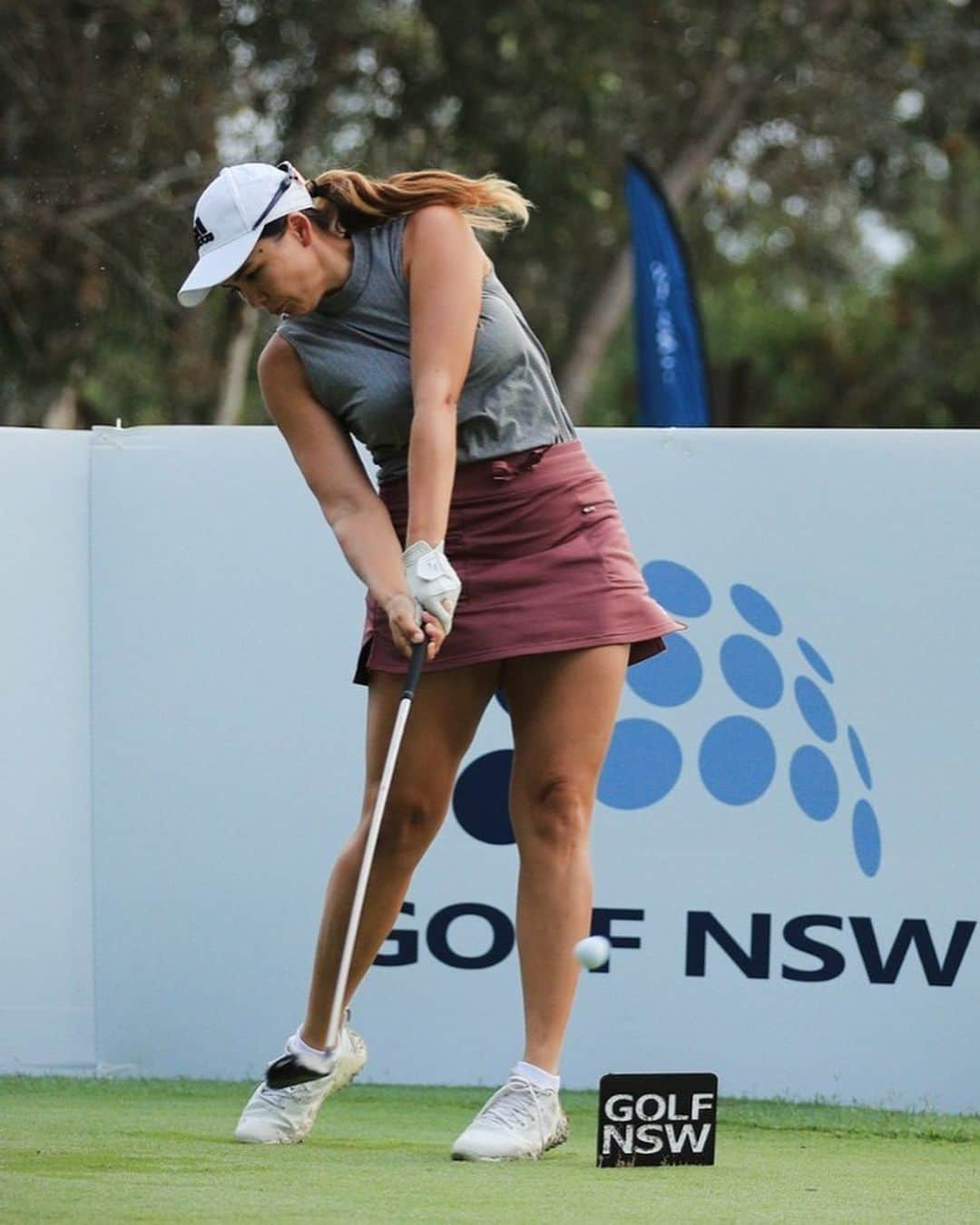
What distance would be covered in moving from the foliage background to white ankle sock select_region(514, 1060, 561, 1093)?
1177 centimetres

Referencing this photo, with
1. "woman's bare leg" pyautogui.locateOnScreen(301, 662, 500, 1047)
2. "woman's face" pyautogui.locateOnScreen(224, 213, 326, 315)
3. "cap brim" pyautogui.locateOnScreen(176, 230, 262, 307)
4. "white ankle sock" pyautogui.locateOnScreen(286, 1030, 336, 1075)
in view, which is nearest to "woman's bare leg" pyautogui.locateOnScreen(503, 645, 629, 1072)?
"woman's bare leg" pyautogui.locateOnScreen(301, 662, 500, 1047)

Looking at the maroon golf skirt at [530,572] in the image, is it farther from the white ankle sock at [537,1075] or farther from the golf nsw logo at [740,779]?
the golf nsw logo at [740,779]

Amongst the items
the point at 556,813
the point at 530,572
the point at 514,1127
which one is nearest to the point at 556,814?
the point at 556,813

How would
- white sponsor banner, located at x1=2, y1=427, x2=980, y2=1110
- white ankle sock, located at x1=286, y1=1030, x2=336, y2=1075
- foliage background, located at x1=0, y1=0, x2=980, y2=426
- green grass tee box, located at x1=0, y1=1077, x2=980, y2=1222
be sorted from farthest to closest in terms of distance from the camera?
foliage background, located at x1=0, y1=0, x2=980, y2=426, white sponsor banner, located at x1=2, y1=427, x2=980, y2=1110, white ankle sock, located at x1=286, y1=1030, x2=336, y2=1075, green grass tee box, located at x1=0, y1=1077, x2=980, y2=1222

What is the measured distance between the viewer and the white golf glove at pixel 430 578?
3590 mm

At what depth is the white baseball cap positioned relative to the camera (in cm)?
362

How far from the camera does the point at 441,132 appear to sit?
1761 cm

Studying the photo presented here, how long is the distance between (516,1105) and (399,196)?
1.55 m

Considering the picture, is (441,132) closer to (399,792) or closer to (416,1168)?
(399,792)

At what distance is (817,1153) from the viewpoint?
154 inches

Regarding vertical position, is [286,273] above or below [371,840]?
above

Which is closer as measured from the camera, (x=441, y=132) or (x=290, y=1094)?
(x=290, y=1094)

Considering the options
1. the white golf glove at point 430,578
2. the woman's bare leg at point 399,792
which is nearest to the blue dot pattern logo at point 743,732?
the woman's bare leg at point 399,792

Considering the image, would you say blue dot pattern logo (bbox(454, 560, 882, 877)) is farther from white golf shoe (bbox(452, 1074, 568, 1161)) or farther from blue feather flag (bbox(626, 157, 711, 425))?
blue feather flag (bbox(626, 157, 711, 425))
